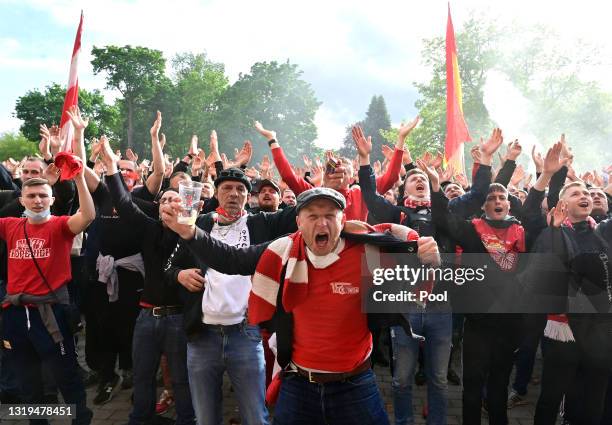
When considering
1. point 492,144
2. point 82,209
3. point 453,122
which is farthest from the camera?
point 453,122

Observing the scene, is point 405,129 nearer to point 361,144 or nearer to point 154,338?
point 361,144

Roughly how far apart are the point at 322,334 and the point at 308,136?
45.8 m

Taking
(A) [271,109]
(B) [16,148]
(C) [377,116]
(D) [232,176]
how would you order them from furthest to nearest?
(C) [377,116] → (B) [16,148] → (A) [271,109] → (D) [232,176]

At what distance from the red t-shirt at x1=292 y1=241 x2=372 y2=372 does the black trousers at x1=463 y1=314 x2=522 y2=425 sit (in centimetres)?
167

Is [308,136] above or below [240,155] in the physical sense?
above

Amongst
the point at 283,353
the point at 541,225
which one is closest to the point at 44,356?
the point at 283,353

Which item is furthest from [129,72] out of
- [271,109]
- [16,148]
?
[16,148]

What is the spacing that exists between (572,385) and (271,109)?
4548 cm

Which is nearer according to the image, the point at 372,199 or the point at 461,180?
the point at 372,199

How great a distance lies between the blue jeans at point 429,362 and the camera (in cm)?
380

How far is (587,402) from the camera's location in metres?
3.68

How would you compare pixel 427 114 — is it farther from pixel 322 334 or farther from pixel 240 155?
pixel 322 334

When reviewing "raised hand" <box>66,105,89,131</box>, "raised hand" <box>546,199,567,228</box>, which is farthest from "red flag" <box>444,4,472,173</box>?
"raised hand" <box>66,105,89,131</box>

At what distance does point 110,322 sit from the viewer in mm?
4918
